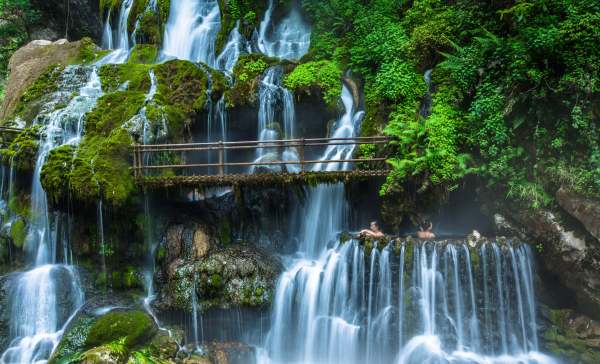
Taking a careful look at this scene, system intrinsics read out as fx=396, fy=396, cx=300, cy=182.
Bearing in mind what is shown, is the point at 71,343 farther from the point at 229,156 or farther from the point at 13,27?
the point at 13,27

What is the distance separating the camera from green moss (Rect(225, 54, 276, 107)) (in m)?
12.0

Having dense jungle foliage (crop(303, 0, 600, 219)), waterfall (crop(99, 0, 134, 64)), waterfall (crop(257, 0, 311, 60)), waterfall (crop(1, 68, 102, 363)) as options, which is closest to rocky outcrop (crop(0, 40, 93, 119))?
waterfall (crop(99, 0, 134, 64))

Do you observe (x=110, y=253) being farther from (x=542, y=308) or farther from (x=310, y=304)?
(x=542, y=308)

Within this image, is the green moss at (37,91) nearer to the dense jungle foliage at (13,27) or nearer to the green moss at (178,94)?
the green moss at (178,94)

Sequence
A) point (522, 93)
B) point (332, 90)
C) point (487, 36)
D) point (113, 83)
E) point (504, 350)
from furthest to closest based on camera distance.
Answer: point (113, 83), point (332, 90), point (487, 36), point (522, 93), point (504, 350)

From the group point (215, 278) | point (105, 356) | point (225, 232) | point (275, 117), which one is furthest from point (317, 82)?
point (105, 356)

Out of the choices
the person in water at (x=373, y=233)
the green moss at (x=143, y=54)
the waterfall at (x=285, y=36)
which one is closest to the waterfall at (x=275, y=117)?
the person in water at (x=373, y=233)

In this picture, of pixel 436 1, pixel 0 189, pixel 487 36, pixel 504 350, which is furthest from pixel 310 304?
pixel 436 1

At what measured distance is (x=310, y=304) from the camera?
30.6 feet

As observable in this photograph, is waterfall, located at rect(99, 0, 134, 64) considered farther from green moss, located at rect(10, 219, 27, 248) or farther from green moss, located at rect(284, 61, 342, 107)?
green moss, located at rect(10, 219, 27, 248)

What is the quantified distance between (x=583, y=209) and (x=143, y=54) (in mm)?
14870

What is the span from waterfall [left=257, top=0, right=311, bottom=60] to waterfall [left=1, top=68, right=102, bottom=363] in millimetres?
7379

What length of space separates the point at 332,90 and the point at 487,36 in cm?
433

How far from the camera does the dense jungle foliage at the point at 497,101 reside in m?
8.09
